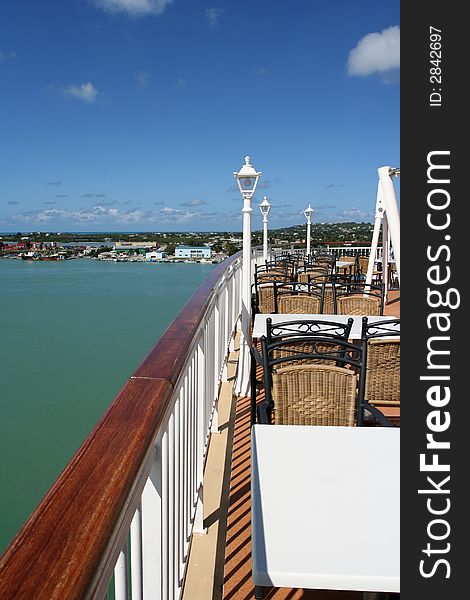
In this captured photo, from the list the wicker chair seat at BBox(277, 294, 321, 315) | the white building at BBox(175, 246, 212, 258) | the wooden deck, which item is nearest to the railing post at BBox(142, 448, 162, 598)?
the wooden deck

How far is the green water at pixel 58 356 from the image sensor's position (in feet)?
12.3

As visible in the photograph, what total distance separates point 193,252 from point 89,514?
1296cm

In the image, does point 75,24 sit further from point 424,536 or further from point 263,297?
point 424,536

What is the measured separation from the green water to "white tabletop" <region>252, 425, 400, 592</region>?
55 cm

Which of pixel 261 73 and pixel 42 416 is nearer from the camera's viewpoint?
A: pixel 42 416

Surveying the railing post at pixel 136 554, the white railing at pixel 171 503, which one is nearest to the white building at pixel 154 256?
the white railing at pixel 171 503

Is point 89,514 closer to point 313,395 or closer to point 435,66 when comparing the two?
point 435,66

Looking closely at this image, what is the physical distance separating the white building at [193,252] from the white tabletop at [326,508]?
1154 cm

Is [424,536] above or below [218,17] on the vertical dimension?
below

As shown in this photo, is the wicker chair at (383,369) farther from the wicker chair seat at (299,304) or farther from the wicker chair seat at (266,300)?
the wicker chair seat at (266,300)

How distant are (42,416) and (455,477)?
4218 millimetres

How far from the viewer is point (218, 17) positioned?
18.9 m

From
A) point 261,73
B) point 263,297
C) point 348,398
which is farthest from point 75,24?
point 348,398

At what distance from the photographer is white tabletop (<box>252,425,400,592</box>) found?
3.49 ft
